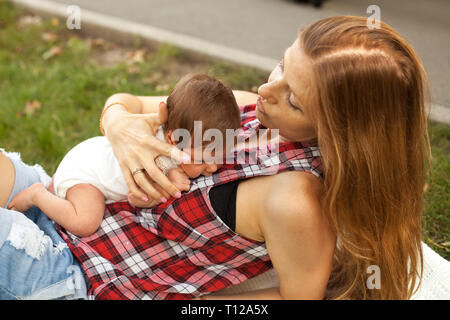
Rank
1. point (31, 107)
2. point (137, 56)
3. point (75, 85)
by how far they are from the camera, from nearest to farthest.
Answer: point (31, 107)
point (75, 85)
point (137, 56)

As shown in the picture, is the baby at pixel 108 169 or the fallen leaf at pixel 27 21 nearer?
the baby at pixel 108 169

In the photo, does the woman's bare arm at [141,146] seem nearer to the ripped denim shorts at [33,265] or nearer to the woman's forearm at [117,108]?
the woman's forearm at [117,108]

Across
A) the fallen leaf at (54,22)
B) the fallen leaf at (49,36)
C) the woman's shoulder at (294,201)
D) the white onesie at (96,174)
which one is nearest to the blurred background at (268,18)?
the fallen leaf at (54,22)

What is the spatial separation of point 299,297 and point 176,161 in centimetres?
64

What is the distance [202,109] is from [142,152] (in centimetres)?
31

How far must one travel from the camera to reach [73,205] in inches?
70.0

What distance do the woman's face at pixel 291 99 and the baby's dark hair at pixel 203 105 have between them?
13 cm

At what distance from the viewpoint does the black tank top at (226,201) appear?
60.5 inches

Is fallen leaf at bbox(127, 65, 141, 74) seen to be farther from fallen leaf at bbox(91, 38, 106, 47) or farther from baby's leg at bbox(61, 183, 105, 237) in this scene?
baby's leg at bbox(61, 183, 105, 237)

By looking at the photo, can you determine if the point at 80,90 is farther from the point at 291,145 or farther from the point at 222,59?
the point at 291,145

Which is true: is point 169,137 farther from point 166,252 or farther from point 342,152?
point 342,152

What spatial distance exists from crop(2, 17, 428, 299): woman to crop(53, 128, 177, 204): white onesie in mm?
211

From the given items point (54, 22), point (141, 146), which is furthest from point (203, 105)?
point (54, 22)

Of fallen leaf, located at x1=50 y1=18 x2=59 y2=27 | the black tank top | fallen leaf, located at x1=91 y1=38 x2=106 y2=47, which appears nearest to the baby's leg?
the black tank top
